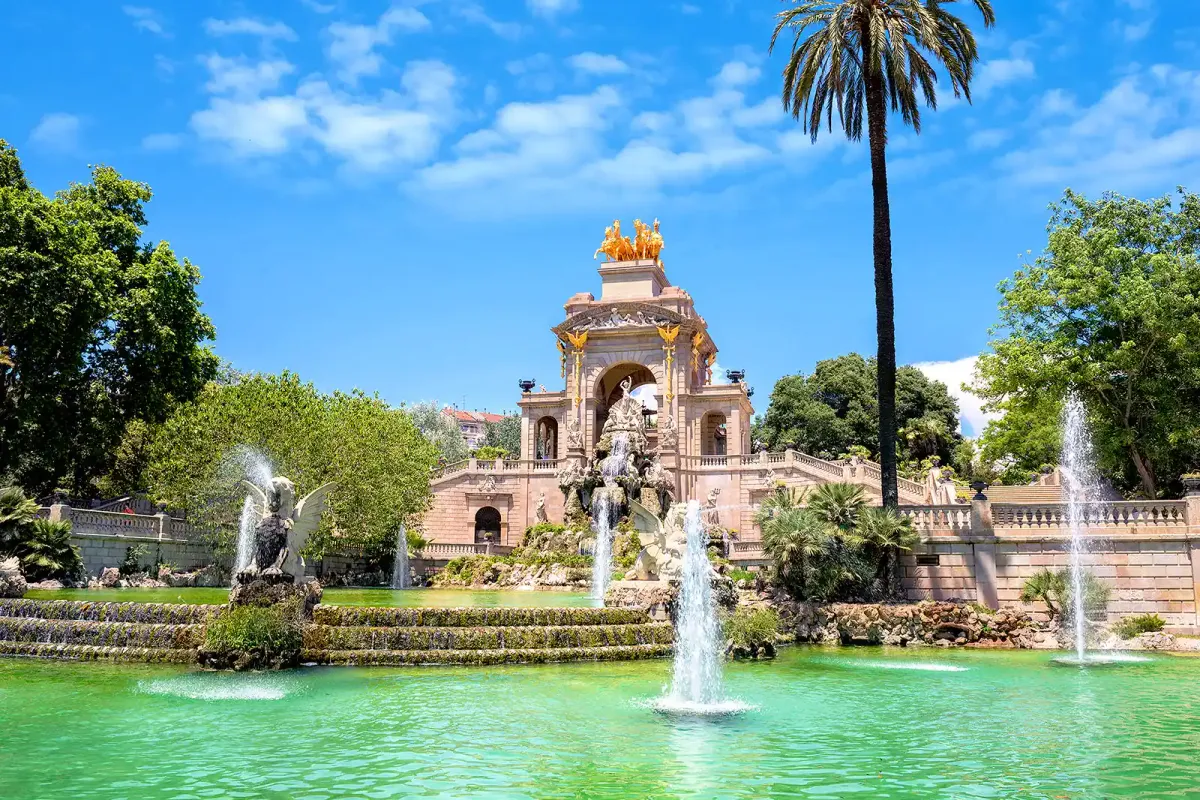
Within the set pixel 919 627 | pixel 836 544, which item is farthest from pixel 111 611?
pixel 919 627

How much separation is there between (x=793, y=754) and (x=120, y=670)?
11078mm

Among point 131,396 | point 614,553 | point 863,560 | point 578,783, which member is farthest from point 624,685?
point 131,396

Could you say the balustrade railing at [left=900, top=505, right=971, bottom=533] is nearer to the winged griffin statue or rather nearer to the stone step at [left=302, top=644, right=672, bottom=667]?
the stone step at [left=302, top=644, right=672, bottom=667]

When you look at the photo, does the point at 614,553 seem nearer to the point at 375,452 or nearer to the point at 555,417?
the point at 375,452

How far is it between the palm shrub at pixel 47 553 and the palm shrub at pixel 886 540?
22414 mm

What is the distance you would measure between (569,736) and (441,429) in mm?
71133

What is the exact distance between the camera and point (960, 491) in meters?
39.1

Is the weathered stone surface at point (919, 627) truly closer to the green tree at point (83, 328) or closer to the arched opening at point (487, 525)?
the green tree at point (83, 328)

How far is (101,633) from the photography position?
16.7 m

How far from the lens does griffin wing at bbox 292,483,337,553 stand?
55.7ft

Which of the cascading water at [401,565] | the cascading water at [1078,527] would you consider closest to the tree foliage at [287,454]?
the cascading water at [401,565]

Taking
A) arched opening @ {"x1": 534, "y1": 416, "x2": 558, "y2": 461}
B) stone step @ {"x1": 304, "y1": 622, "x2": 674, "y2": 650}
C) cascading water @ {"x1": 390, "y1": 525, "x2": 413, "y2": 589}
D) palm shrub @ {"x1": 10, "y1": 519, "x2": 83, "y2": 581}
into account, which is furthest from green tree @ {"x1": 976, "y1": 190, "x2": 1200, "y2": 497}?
arched opening @ {"x1": 534, "y1": 416, "x2": 558, "y2": 461}

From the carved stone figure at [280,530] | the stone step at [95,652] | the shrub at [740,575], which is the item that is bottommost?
the stone step at [95,652]

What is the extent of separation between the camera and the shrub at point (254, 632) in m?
15.2
